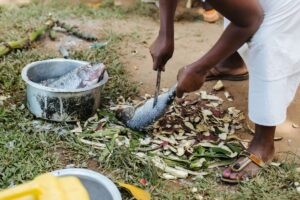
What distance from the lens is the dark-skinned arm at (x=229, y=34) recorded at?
2076mm

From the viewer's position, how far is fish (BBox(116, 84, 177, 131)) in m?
2.73

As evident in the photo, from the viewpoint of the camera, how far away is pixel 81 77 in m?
3.01

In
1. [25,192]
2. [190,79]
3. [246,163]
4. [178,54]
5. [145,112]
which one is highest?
[25,192]

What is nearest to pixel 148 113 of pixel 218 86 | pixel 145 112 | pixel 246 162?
pixel 145 112

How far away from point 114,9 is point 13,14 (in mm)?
1013

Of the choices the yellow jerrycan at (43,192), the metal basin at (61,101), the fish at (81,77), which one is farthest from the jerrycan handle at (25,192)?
the fish at (81,77)

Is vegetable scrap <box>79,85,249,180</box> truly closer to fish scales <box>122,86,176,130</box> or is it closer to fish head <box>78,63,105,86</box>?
fish scales <box>122,86,176,130</box>

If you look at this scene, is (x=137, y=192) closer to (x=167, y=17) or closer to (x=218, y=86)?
(x=167, y=17)

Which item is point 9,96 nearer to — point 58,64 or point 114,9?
point 58,64

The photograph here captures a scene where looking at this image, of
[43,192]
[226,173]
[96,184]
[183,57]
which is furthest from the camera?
[183,57]

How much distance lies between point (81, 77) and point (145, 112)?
1.57 ft

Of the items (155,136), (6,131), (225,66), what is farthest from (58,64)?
(225,66)

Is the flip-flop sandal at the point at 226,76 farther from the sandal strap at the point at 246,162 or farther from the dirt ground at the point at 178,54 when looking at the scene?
the sandal strap at the point at 246,162


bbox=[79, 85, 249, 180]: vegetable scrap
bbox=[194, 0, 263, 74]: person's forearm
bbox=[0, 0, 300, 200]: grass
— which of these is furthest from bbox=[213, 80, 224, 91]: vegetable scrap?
bbox=[194, 0, 263, 74]: person's forearm
